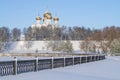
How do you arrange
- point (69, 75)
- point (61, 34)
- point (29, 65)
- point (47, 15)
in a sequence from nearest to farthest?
point (69, 75)
point (29, 65)
point (47, 15)
point (61, 34)

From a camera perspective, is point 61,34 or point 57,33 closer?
point 57,33

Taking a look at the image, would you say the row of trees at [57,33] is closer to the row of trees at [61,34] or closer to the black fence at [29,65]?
the row of trees at [61,34]

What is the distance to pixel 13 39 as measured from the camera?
141000 millimetres

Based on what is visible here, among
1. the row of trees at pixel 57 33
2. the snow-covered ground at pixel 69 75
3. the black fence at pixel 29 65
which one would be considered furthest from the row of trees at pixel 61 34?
the snow-covered ground at pixel 69 75

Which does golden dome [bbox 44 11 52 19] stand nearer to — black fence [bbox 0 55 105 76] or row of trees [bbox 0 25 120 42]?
row of trees [bbox 0 25 120 42]

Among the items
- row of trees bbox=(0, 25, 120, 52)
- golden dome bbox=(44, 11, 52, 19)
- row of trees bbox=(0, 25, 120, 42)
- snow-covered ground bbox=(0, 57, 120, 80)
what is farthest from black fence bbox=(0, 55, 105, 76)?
golden dome bbox=(44, 11, 52, 19)

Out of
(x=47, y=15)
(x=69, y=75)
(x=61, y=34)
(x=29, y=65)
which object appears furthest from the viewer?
(x=61, y=34)

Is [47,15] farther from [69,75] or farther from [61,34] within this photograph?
[69,75]

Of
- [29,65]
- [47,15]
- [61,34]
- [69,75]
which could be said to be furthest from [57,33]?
[69,75]

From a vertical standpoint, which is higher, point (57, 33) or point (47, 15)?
point (47, 15)

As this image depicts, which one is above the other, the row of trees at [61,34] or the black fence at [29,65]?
the row of trees at [61,34]

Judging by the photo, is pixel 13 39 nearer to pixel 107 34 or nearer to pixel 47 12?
pixel 47 12

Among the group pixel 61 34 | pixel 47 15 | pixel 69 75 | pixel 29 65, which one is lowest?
pixel 69 75

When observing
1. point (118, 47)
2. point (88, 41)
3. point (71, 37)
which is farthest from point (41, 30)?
point (118, 47)
